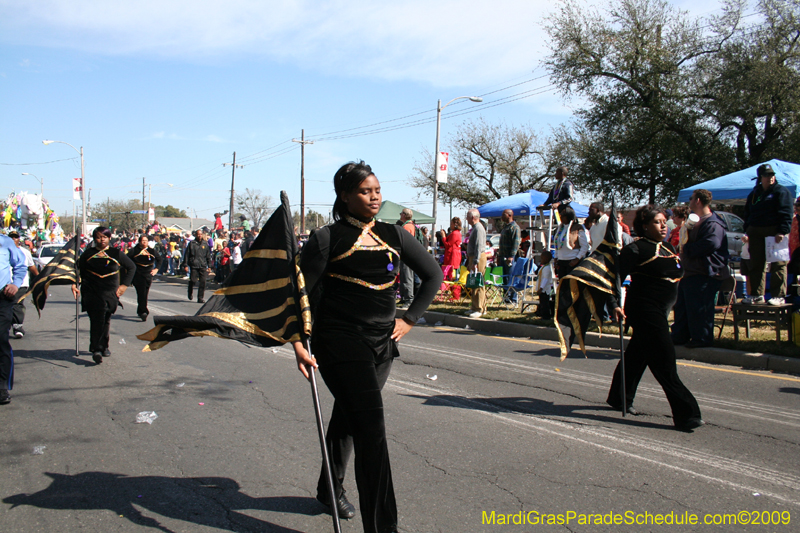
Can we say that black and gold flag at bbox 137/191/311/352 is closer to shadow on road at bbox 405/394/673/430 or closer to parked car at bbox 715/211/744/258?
shadow on road at bbox 405/394/673/430

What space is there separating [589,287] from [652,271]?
0.61m

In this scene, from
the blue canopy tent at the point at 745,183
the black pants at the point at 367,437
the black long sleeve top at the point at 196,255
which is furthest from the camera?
the black long sleeve top at the point at 196,255

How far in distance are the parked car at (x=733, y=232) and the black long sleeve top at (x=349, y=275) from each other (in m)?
17.9

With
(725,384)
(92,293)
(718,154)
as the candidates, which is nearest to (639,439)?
(725,384)

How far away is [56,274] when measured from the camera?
8.44 meters

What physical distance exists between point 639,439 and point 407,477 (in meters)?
2.03

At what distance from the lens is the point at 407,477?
4.26 metres

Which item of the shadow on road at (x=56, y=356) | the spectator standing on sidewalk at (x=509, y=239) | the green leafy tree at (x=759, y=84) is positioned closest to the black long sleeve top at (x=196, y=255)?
the shadow on road at (x=56, y=356)

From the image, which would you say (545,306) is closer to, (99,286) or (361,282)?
(99,286)

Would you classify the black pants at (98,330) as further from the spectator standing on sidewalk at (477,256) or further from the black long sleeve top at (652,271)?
the black long sleeve top at (652,271)

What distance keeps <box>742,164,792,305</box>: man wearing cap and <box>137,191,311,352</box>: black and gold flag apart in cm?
901

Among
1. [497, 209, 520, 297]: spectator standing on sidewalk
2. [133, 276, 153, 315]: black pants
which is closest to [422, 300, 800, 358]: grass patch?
[497, 209, 520, 297]: spectator standing on sidewalk

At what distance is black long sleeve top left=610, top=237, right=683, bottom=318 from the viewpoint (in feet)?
17.9

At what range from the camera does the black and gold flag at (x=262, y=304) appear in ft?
10.6
